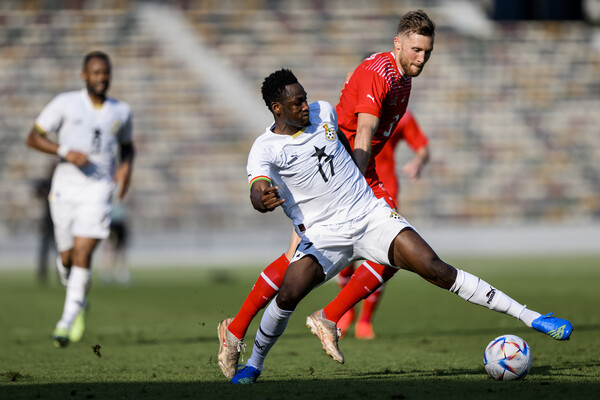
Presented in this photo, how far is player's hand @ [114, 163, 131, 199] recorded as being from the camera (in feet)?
28.3

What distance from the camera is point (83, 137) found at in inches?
332

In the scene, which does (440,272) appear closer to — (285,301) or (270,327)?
(285,301)

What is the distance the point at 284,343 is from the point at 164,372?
7.11 feet

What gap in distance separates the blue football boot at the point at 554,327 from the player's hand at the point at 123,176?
14.1 ft

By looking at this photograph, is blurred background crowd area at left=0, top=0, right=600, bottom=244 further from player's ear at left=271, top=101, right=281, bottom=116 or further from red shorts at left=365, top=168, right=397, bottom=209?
player's ear at left=271, top=101, right=281, bottom=116

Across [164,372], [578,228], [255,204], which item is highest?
[255,204]

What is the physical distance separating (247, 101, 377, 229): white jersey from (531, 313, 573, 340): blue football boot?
1.17 metres

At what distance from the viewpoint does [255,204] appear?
521cm

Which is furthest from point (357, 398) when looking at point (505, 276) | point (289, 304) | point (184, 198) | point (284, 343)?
point (184, 198)

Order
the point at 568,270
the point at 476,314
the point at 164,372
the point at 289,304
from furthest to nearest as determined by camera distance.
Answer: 1. the point at 568,270
2. the point at 476,314
3. the point at 164,372
4. the point at 289,304

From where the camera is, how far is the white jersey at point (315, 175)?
5.68 m

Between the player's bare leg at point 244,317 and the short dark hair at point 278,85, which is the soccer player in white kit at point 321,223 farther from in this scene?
the player's bare leg at point 244,317

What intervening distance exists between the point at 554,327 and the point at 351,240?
125cm

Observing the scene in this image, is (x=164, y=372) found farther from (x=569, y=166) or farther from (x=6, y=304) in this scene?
(x=569, y=166)
